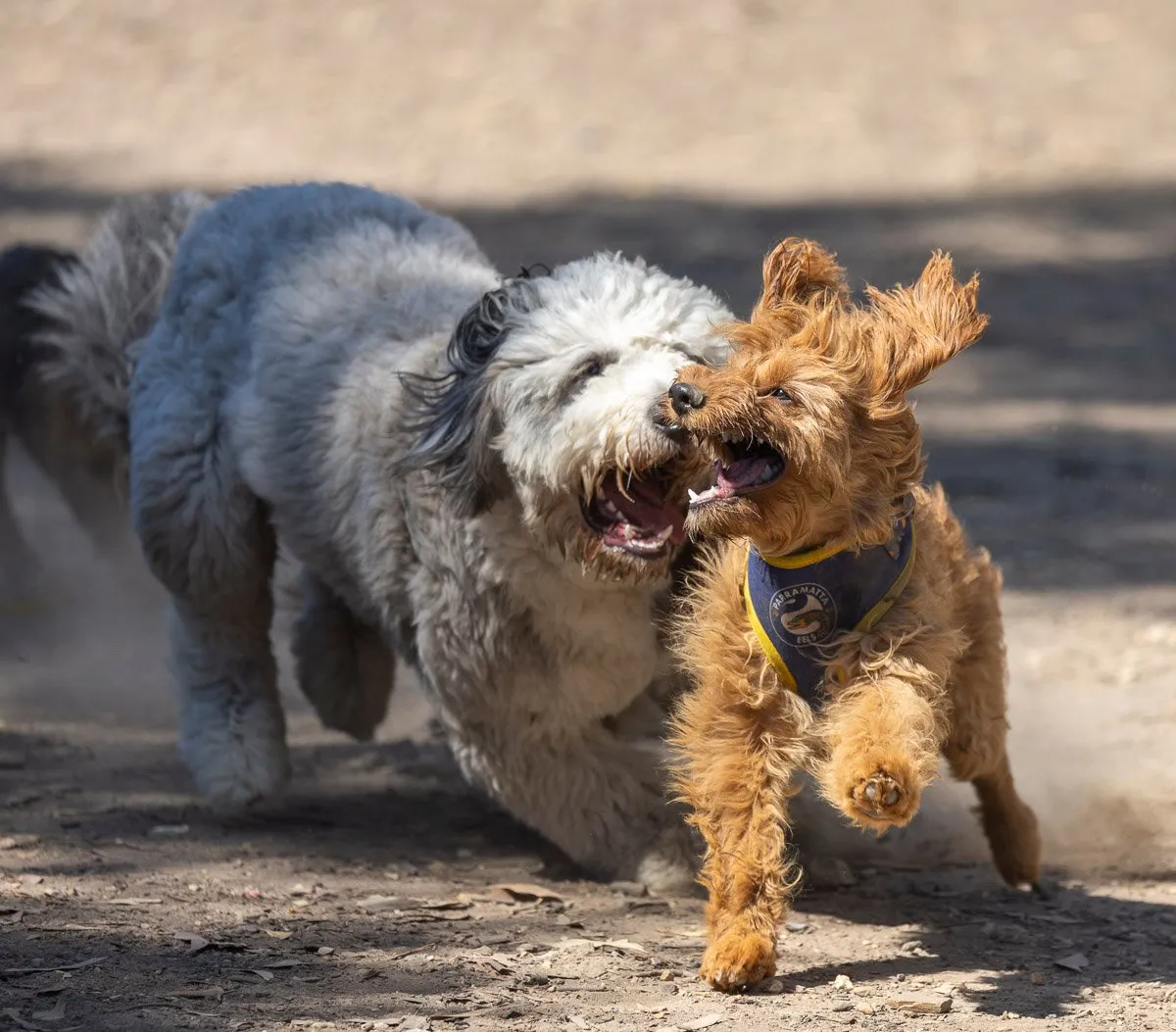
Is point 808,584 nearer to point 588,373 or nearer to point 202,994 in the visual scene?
point 588,373

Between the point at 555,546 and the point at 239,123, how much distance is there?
949cm

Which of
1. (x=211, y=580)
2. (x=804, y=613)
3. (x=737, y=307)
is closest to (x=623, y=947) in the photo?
(x=804, y=613)

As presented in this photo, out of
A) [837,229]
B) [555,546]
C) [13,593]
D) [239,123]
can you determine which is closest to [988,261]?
[837,229]

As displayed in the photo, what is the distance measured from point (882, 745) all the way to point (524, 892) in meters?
1.58

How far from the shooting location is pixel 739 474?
12.4 feet

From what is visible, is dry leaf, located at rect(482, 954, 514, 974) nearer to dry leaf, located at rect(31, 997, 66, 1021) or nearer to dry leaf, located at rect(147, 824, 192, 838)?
dry leaf, located at rect(31, 997, 66, 1021)

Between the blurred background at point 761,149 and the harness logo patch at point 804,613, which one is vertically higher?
the blurred background at point 761,149

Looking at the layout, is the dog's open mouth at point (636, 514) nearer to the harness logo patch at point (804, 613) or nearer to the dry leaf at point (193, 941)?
the harness logo patch at point (804, 613)

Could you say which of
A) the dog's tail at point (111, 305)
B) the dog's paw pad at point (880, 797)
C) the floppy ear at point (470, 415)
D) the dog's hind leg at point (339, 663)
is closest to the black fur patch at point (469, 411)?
the floppy ear at point (470, 415)

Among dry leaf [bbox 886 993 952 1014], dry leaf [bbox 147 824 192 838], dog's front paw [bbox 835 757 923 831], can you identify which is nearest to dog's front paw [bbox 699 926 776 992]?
dry leaf [bbox 886 993 952 1014]

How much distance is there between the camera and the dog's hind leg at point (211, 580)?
5629 millimetres

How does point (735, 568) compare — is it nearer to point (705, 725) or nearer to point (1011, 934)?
point (705, 725)

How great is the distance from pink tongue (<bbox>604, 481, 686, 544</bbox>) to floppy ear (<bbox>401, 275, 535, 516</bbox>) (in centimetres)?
38

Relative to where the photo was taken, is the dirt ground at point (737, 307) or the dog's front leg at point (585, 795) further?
the dog's front leg at point (585, 795)
